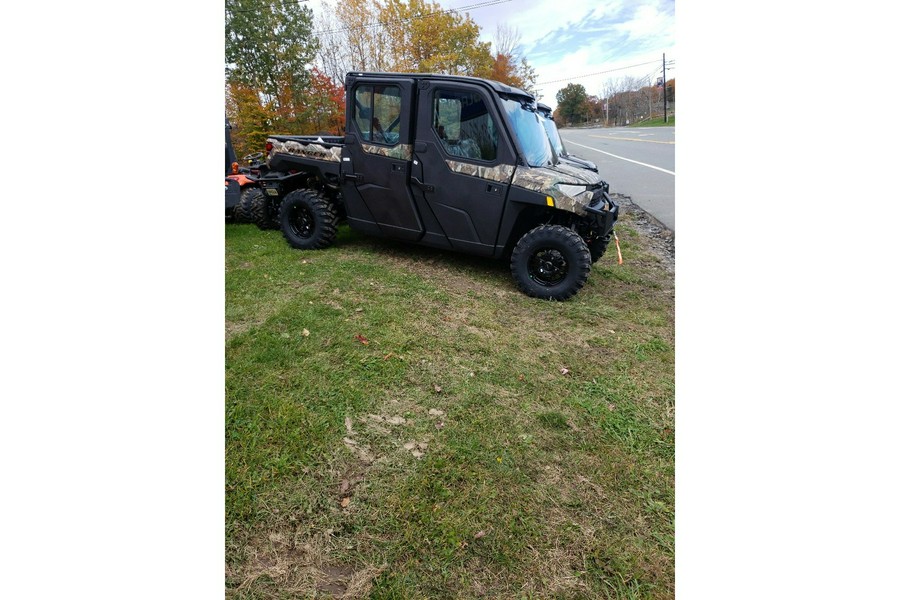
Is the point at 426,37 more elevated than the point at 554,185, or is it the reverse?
the point at 426,37

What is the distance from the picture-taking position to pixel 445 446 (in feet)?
7.16

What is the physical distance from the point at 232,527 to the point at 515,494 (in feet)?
3.75

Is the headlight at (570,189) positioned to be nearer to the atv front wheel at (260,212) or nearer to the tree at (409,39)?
the atv front wheel at (260,212)

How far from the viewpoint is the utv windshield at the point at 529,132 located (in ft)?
13.3

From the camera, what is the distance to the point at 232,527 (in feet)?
5.64

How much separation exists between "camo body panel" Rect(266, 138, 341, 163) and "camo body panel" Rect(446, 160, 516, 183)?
5.05 ft

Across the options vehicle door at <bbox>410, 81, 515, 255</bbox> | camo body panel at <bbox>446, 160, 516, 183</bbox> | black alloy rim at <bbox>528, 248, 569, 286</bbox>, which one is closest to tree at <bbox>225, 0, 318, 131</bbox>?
vehicle door at <bbox>410, 81, 515, 255</bbox>

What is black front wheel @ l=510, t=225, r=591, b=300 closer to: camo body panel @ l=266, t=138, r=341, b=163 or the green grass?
the green grass

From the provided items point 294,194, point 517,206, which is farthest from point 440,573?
point 294,194

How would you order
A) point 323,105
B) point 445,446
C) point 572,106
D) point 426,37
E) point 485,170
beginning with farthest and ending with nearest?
1. point 572,106
2. point 426,37
3. point 323,105
4. point 485,170
5. point 445,446

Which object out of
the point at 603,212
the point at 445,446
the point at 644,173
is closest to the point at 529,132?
the point at 603,212

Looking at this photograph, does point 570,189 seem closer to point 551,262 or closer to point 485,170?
point 551,262

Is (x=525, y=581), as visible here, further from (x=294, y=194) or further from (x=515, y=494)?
(x=294, y=194)

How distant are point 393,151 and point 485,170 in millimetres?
984
